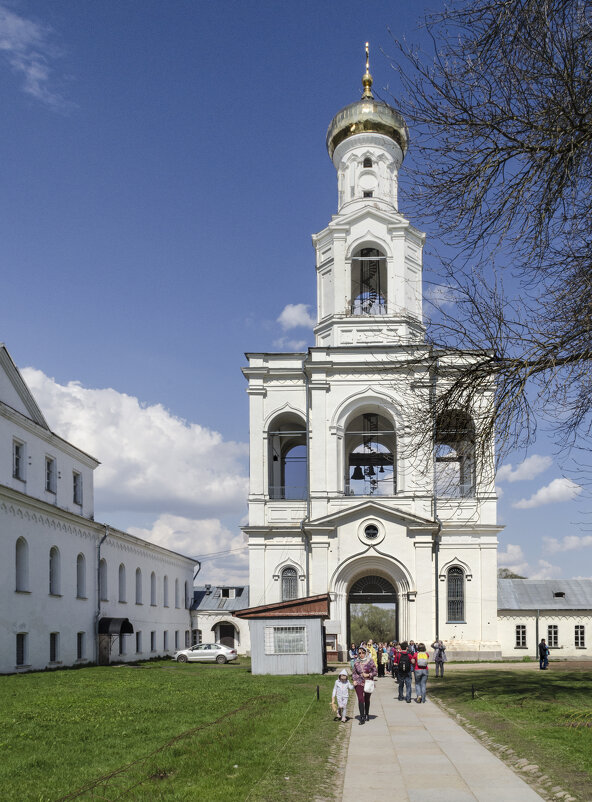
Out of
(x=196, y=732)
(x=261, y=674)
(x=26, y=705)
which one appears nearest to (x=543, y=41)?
(x=196, y=732)

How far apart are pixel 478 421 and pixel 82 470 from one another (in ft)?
98.1

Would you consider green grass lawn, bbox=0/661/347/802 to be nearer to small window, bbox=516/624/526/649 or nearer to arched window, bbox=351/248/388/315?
arched window, bbox=351/248/388/315

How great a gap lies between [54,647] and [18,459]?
25.7 ft

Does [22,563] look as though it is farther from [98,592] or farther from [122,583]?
[122,583]

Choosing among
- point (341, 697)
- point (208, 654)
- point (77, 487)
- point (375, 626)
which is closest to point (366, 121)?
point (77, 487)

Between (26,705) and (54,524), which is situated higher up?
(54,524)

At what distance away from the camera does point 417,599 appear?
129 ft

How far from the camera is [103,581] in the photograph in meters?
42.7

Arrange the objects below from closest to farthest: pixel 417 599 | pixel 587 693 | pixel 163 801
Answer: pixel 163 801
pixel 587 693
pixel 417 599

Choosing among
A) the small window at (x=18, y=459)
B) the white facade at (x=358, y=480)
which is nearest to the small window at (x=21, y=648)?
the small window at (x=18, y=459)

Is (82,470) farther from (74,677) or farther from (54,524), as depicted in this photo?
(74,677)

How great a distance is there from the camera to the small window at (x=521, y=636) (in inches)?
1966

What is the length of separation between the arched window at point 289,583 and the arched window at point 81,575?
362 inches

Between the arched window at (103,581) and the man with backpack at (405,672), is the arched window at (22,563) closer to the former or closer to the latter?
the arched window at (103,581)
